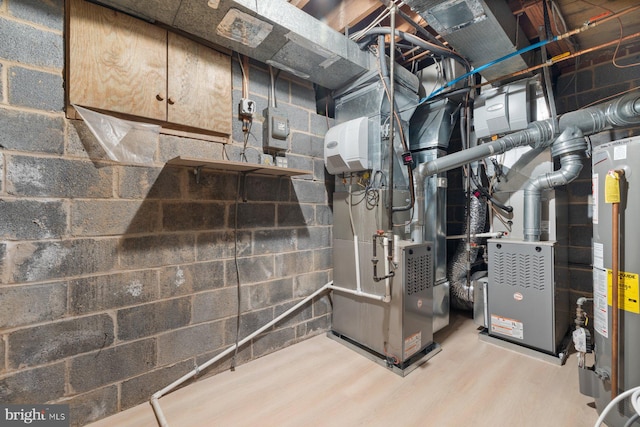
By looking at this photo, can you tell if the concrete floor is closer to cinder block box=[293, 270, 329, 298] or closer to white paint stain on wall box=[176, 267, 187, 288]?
cinder block box=[293, 270, 329, 298]

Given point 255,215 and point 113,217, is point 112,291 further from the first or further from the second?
point 255,215

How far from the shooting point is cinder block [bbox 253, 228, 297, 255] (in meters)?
2.12

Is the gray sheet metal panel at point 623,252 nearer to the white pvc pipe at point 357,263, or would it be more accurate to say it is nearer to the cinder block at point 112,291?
the white pvc pipe at point 357,263

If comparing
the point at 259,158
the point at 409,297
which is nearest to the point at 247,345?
the point at 409,297

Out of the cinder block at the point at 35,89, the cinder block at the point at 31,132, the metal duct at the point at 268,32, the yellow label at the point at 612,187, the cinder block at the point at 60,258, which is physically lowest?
the cinder block at the point at 60,258

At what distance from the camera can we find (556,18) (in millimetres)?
1865

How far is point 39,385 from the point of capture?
4.44 ft

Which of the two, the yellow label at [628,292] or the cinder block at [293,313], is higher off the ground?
the yellow label at [628,292]

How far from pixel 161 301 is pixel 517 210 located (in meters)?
2.83

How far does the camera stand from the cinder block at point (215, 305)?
6.05ft

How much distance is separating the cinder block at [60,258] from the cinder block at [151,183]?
0.99 ft

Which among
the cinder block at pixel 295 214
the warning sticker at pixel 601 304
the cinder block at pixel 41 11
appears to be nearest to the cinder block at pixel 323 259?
the cinder block at pixel 295 214

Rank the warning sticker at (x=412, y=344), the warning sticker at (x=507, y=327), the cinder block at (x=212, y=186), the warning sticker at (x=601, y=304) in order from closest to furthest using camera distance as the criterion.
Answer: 1. the warning sticker at (x=601, y=304)
2. the cinder block at (x=212, y=186)
3. the warning sticker at (x=412, y=344)
4. the warning sticker at (x=507, y=327)

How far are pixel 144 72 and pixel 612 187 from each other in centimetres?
254
